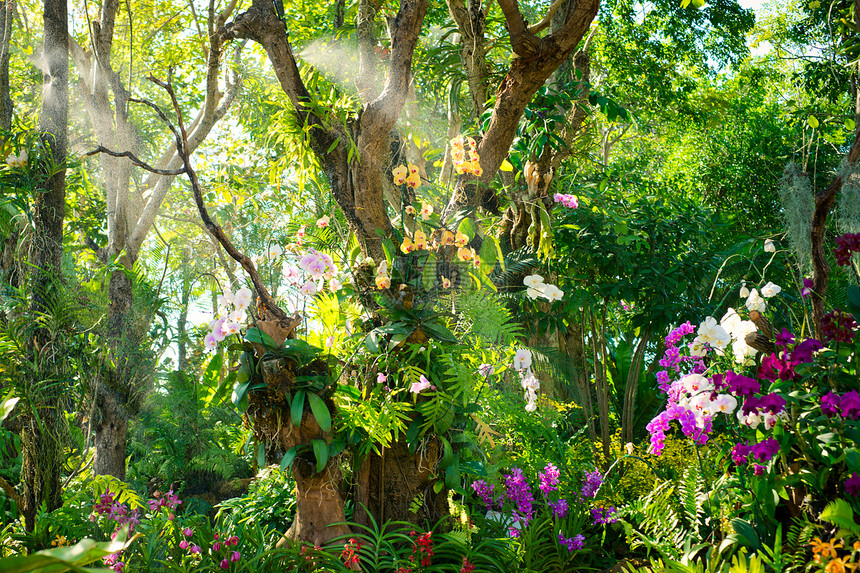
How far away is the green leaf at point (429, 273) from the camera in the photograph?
2.64m

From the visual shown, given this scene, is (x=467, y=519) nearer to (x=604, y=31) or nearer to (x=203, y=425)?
(x=203, y=425)

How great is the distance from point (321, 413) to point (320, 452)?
0.17 meters

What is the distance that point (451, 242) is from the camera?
2529mm

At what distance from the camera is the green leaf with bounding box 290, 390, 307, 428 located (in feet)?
7.51

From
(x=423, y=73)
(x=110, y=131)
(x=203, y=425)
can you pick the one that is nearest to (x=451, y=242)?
(x=423, y=73)

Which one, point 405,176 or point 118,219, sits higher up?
point 118,219

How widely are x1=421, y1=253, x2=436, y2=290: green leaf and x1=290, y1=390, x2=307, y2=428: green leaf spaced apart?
700 mm

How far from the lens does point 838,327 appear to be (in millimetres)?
2029

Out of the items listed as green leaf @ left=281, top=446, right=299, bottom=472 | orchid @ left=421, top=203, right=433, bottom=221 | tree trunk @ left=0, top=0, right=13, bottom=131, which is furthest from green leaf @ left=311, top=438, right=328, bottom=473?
tree trunk @ left=0, top=0, right=13, bottom=131

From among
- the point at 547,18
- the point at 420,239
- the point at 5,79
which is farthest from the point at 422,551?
the point at 5,79

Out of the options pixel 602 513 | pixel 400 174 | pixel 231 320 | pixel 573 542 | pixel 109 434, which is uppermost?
pixel 400 174

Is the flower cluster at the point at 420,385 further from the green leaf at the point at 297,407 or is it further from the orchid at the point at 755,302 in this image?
the orchid at the point at 755,302

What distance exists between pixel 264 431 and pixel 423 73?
12.0ft

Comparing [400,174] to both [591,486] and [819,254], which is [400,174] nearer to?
[819,254]
